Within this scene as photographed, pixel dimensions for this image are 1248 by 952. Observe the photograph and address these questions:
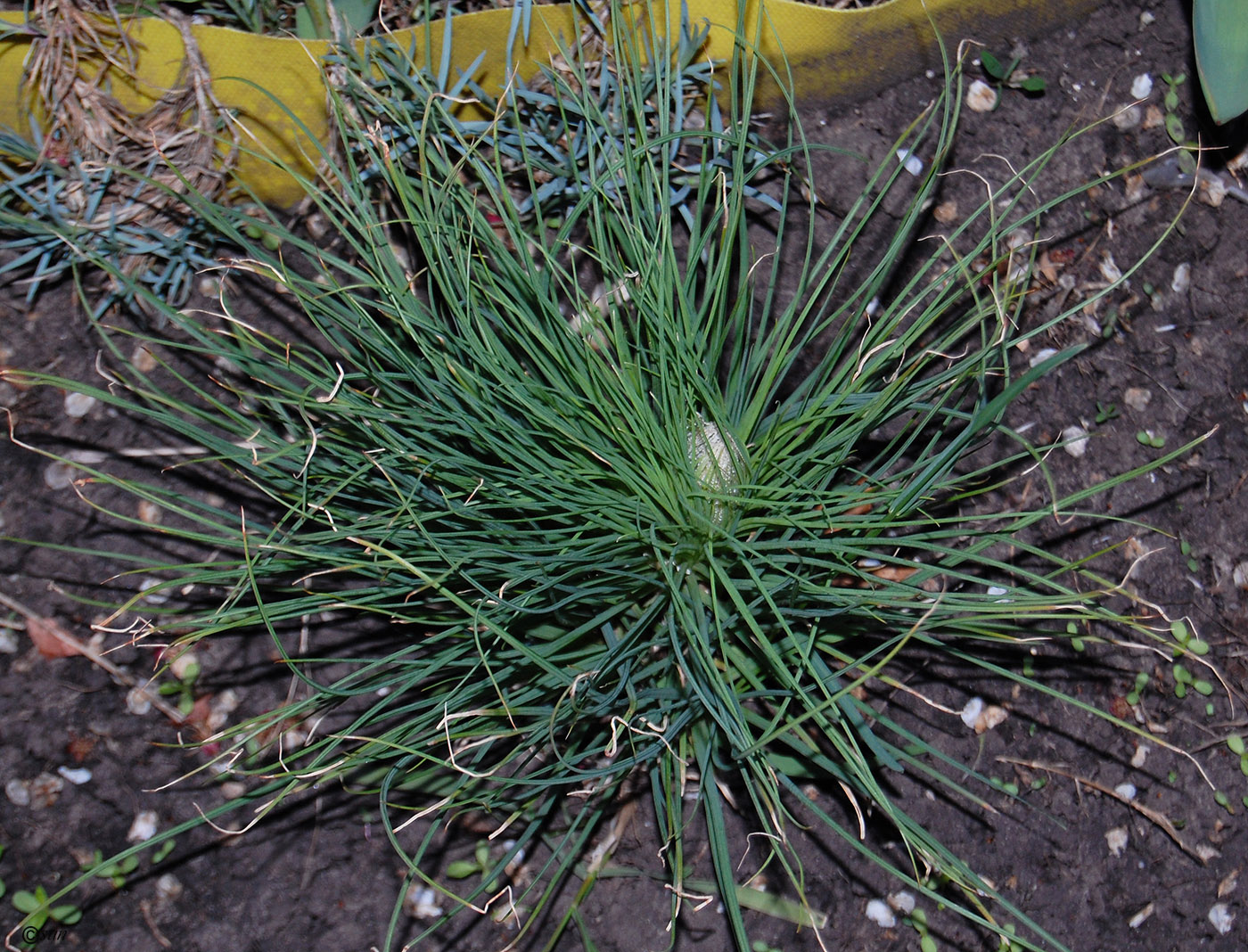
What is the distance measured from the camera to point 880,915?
117cm

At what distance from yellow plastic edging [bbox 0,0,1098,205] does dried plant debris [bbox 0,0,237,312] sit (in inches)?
0.9

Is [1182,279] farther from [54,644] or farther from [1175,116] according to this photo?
[54,644]

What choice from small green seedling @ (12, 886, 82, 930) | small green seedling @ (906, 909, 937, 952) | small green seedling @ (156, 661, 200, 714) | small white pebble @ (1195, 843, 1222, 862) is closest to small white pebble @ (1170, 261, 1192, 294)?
small white pebble @ (1195, 843, 1222, 862)

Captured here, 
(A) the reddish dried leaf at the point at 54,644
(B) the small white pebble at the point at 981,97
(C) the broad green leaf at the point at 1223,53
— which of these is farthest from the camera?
(B) the small white pebble at the point at 981,97

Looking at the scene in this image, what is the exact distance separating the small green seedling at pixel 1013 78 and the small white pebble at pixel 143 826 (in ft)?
5.12

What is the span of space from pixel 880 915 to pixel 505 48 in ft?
4.17

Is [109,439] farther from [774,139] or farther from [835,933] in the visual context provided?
[835,933]

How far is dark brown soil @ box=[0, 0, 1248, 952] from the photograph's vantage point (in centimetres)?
116

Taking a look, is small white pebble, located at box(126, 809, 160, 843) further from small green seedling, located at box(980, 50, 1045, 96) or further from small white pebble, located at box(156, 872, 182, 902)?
small green seedling, located at box(980, 50, 1045, 96)

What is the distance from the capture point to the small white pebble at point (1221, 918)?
118cm

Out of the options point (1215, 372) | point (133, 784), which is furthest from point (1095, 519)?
point (133, 784)

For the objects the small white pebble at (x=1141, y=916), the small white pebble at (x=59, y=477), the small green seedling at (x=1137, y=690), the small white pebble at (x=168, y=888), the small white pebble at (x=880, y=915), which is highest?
the small white pebble at (x=59, y=477)

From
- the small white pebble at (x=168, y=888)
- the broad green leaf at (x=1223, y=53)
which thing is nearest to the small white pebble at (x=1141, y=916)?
the broad green leaf at (x=1223, y=53)

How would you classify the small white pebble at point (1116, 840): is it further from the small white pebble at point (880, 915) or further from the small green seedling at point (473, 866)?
the small green seedling at point (473, 866)
